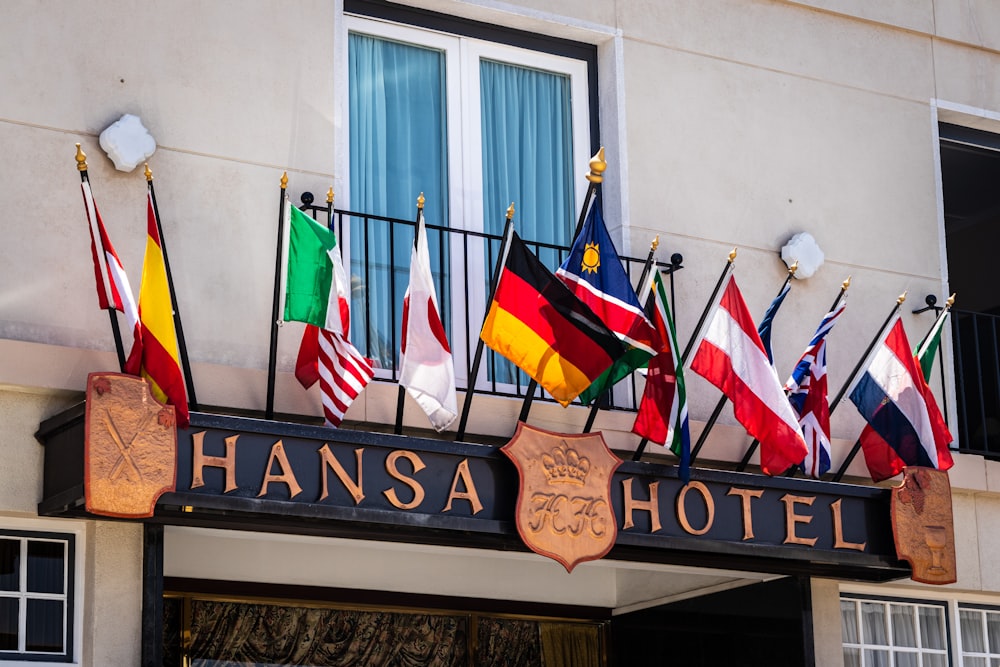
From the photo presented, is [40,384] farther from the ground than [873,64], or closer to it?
closer to it

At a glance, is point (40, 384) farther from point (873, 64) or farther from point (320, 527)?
point (873, 64)

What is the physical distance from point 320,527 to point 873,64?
5.73 metres

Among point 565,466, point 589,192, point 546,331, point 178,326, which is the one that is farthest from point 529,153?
point 178,326

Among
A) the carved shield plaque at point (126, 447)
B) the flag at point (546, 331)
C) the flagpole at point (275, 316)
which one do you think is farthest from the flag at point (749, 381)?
the carved shield plaque at point (126, 447)

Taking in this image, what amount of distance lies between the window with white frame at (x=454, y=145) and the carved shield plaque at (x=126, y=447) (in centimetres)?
198

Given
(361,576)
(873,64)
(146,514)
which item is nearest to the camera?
(146,514)

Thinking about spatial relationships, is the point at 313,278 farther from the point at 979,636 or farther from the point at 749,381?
the point at 979,636

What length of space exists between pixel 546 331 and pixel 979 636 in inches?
170

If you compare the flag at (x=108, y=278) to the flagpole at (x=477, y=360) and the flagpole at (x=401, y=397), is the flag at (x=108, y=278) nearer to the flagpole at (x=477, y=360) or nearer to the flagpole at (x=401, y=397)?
the flagpole at (x=401, y=397)

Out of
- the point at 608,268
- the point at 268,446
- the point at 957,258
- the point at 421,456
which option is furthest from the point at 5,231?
the point at 957,258

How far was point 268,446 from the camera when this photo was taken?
7918 mm

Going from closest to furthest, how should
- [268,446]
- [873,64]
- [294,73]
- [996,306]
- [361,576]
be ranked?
[268,446] → [294,73] → [361,576] → [873,64] → [996,306]

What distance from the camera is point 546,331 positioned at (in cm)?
854

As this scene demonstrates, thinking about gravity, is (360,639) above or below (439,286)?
below
